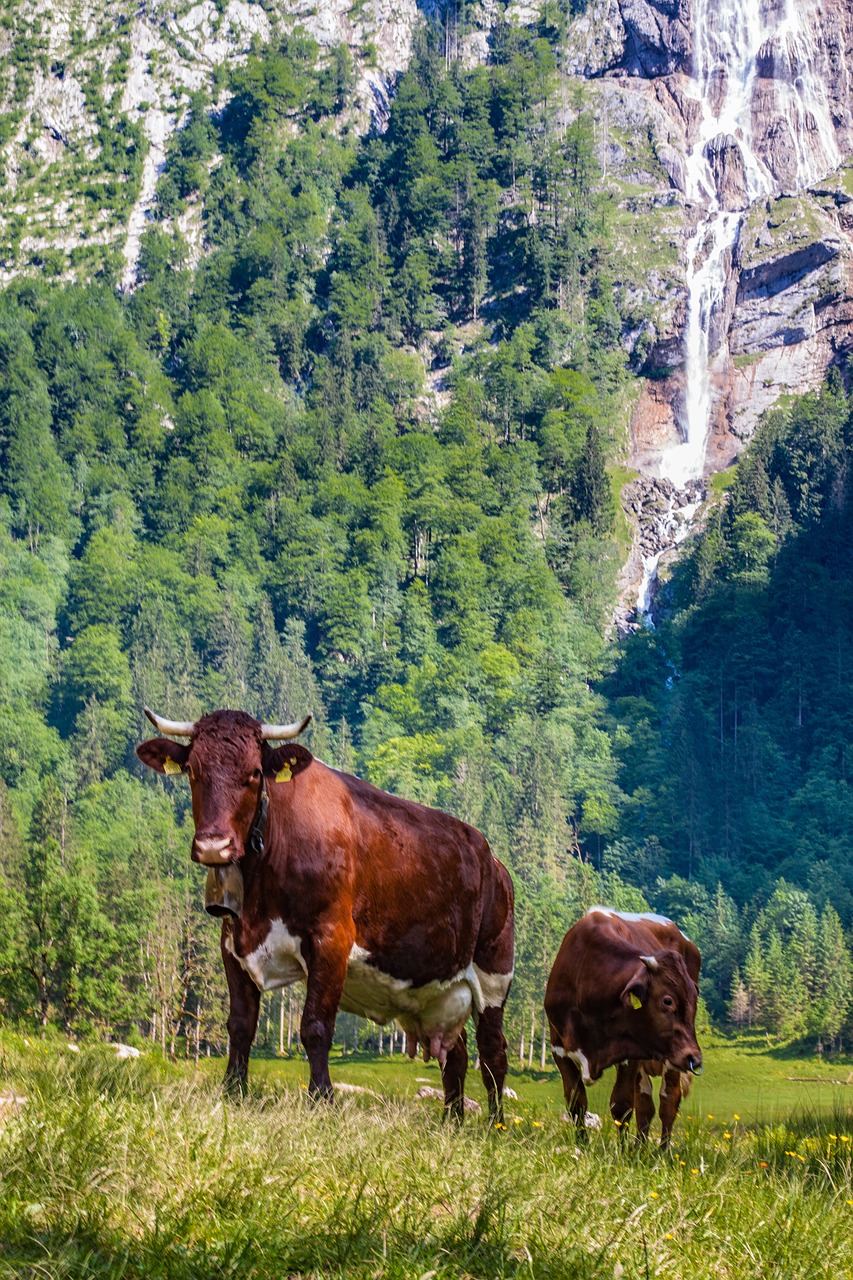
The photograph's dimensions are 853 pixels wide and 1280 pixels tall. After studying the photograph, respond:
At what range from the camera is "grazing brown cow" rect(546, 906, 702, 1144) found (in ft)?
43.0

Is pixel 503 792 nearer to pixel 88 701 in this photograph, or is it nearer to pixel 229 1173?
pixel 88 701

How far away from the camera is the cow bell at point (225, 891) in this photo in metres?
10.9

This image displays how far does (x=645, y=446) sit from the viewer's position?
19588cm

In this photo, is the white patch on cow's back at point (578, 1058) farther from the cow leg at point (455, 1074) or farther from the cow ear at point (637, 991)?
the cow leg at point (455, 1074)

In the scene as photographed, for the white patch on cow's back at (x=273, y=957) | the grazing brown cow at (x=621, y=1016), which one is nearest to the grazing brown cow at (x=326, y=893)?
the white patch on cow's back at (x=273, y=957)

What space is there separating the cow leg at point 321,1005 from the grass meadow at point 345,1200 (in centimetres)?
122

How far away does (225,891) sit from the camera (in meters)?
10.9

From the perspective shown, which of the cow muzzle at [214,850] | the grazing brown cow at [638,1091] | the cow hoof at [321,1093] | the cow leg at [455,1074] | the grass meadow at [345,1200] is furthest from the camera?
the grazing brown cow at [638,1091]

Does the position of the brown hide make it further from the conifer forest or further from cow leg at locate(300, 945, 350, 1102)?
A: the conifer forest

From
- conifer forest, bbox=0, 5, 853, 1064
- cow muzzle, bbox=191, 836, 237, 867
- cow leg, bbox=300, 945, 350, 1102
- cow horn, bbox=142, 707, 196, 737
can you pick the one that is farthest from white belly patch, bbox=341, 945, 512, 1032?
conifer forest, bbox=0, 5, 853, 1064

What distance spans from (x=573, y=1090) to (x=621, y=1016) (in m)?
0.77

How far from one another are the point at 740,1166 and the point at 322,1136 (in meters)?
2.77

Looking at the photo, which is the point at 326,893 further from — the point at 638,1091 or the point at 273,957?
the point at 638,1091

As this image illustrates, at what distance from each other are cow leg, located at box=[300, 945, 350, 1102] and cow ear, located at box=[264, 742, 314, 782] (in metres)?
1.29
